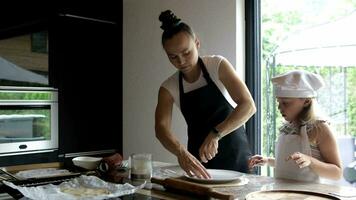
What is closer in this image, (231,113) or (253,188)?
(253,188)

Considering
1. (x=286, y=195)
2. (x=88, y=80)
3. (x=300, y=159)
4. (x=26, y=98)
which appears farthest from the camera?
(x=88, y=80)

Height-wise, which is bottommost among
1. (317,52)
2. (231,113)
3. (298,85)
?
(231,113)

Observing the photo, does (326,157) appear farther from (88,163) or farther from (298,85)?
(88,163)

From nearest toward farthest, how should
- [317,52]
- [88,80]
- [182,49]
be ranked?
[182,49] < [317,52] < [88,80]

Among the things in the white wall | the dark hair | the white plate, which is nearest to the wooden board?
the white plate

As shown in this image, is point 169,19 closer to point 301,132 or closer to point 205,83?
point 205,83

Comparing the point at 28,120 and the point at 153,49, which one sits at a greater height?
the point at 153,49

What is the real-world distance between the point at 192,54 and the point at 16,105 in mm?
1545

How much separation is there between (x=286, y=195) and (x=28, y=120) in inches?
83.5

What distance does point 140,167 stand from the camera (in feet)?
4.63

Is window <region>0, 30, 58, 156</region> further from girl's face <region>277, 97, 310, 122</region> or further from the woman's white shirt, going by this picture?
girl's face <region>277, 97, 310, 122</region>

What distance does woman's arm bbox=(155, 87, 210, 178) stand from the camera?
1.36 metres

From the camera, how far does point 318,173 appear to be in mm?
1435

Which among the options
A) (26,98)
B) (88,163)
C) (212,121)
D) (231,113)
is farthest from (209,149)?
(26,98)
